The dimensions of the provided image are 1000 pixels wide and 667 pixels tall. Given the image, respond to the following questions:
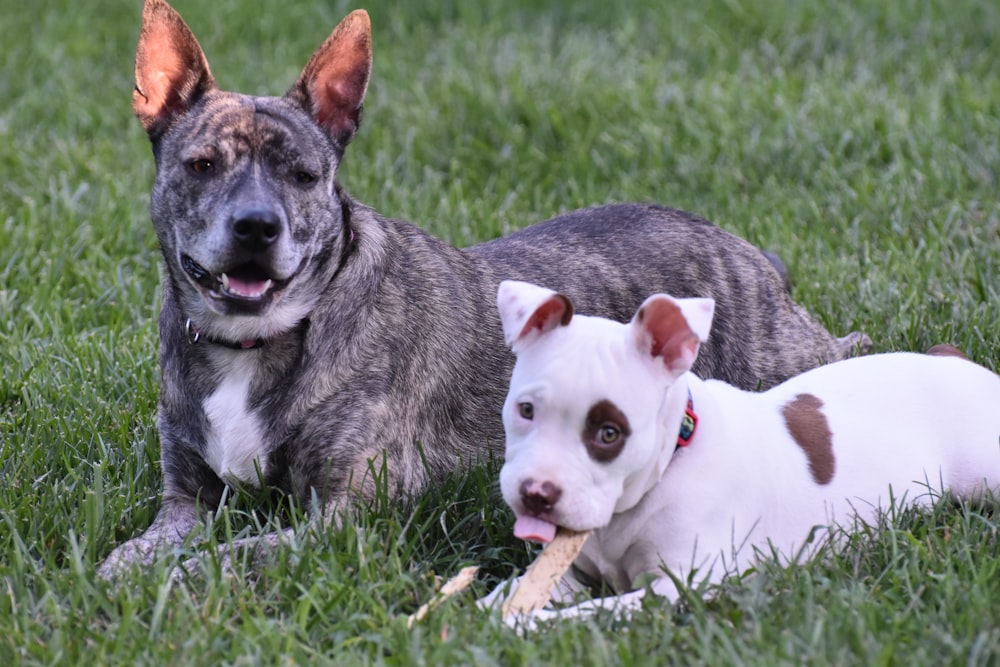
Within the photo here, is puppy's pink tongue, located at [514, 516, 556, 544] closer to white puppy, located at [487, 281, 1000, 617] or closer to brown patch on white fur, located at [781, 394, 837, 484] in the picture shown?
white puppy, located at [487, 281, 1000, 617]

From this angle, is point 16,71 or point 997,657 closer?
point 997,657

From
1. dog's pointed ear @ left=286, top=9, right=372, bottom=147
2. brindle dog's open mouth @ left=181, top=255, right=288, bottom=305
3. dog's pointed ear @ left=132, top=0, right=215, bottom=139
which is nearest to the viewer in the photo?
brindle dog's open mouth @ left=181, top=255, right=288, bottom=305

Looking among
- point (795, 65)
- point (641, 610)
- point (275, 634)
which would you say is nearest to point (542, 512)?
point (641, 610)

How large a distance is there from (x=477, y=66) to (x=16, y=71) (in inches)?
120

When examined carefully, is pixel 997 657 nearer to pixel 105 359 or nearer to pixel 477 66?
pixel 105 359

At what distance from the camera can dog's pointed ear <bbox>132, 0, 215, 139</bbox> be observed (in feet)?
13.5

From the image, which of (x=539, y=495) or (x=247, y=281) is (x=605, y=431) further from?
(x=247, y=281)

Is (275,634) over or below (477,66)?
below

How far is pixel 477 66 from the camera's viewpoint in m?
8.26

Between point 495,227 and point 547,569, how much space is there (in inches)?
134

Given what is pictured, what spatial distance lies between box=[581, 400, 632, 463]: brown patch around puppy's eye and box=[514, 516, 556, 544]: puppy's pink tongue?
8.1 inches

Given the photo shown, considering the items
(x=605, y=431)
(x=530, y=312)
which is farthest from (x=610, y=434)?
(x=530, y=312)

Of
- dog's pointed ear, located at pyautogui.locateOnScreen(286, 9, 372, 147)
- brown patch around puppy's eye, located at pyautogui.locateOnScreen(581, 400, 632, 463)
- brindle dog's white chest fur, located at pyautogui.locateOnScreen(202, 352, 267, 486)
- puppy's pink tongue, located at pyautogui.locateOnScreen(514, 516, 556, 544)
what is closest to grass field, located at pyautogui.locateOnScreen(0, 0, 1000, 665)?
brindle dog's white chest fur, located at pyautogui.locateOnScreen(202, 352, 267, 486)

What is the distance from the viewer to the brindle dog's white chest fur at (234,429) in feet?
13.0
